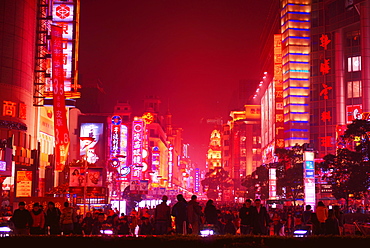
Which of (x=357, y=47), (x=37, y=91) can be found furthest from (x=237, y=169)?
(x=37, y=91)

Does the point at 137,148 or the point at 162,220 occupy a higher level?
the point at 137,148

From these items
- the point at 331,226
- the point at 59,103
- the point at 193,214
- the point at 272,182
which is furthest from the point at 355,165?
the point at 193,214

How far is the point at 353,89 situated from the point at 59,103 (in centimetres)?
4925

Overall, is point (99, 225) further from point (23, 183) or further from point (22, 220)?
point (23, 183)

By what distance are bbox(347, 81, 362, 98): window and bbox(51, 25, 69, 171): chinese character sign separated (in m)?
48.2

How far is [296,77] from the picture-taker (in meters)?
87.9

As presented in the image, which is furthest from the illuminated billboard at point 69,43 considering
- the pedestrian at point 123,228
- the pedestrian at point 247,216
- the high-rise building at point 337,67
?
the high-rise building at point 337,67

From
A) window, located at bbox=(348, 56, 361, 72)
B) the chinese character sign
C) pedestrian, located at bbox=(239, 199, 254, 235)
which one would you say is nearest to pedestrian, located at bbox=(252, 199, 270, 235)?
pedestrian, located at bbox=(239, 199, 254, 235)

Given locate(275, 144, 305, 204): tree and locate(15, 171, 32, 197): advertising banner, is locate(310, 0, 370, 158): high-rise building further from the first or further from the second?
locate(15, 171, 32, 197): advertising banner

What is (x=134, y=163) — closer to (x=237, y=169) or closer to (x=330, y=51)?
(x=330, y=51)

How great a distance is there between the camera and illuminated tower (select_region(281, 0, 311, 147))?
87688 millimetres

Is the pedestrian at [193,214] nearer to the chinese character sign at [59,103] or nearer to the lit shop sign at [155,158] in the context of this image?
the chinese character sign at [59,103]

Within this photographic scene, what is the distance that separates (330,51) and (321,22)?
18.7ft

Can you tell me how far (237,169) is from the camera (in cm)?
15412
